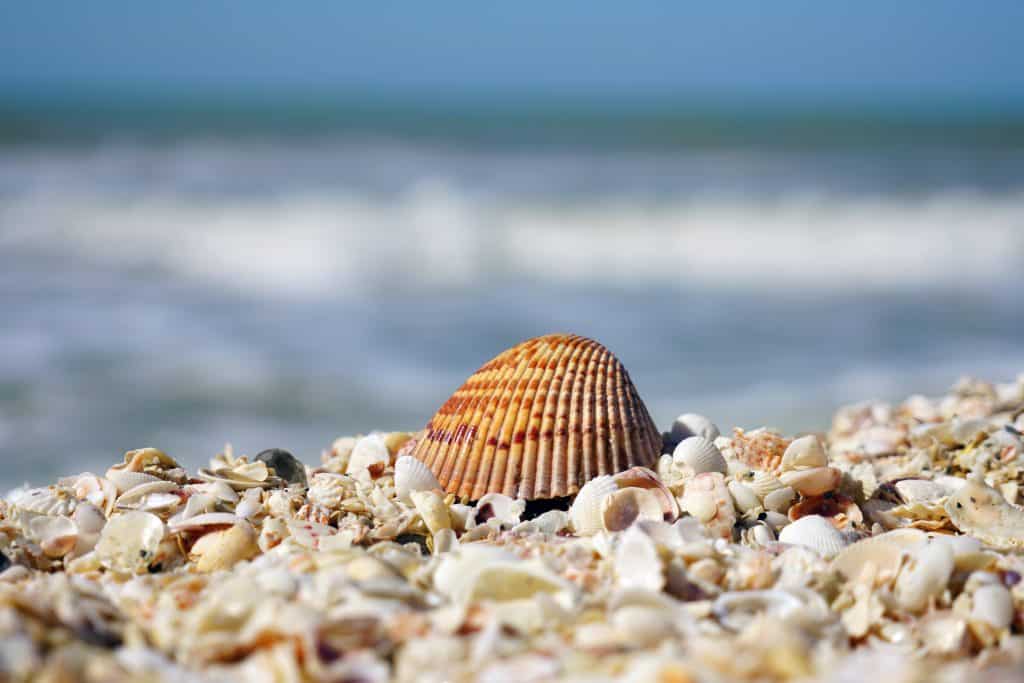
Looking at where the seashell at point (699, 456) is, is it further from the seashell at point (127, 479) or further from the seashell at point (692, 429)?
the seashell at point (127, 479)

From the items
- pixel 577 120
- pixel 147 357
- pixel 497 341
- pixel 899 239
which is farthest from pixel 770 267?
pixel 577 120

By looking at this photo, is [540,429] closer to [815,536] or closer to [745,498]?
[745,498]

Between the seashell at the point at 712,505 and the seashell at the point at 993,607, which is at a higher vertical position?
the seashell at the point at 712,505

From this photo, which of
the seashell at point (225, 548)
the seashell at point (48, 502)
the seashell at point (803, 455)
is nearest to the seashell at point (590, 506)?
the seashell at point (803, 455)

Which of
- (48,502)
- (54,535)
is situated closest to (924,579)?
(54,535)

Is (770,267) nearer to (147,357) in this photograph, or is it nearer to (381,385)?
(381,385)
